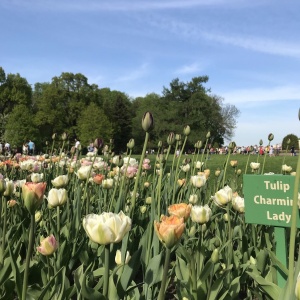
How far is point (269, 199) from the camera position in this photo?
1661 millimetres

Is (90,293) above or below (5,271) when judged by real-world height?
above

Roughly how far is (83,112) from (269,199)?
38081 millimetres

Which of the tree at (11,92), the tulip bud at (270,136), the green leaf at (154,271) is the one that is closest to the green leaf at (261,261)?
the green leaf at (154,271)

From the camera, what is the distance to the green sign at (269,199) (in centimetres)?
160

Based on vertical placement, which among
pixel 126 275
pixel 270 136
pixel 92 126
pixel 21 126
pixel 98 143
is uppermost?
pixel 92 126

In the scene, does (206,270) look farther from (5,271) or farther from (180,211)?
(5,271)

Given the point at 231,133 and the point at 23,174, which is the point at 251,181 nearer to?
the point at 23,174

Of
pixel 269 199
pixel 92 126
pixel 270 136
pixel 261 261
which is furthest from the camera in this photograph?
pixel 92 126

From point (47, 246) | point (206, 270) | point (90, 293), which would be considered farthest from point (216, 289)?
point (47, 246)

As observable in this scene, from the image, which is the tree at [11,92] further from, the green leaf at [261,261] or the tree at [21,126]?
the green leaf at [261,261]

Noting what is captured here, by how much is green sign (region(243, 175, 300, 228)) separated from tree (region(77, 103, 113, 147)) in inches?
1388

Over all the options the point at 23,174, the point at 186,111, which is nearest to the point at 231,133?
the point at 186,111

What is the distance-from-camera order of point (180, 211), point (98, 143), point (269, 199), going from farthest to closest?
point (98, 143) → point (269, 199) → point (180, 211)

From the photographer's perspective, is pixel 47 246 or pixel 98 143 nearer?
pixel 47 246
